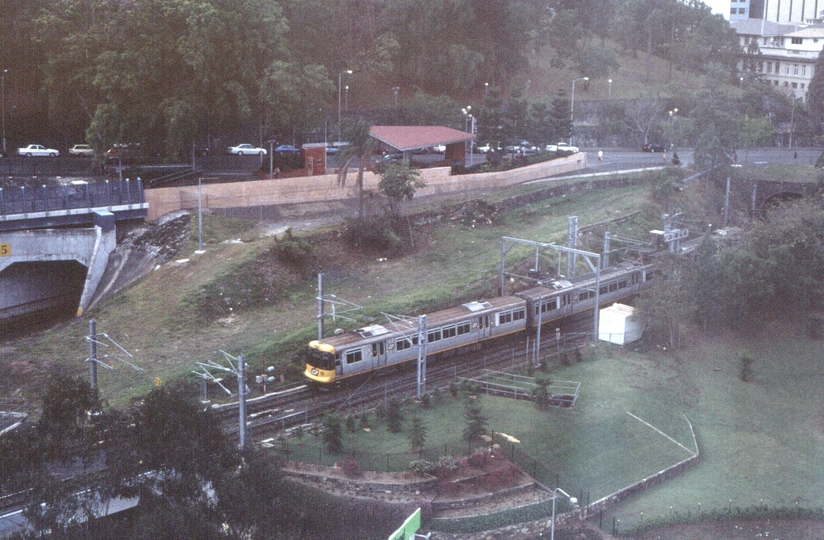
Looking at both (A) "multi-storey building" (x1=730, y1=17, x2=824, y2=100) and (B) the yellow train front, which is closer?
(B) the yellow train front

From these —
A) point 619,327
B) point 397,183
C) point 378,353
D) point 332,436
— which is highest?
point 397,183

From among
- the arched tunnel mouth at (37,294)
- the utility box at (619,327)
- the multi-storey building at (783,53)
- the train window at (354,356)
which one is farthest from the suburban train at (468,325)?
the multi-storey building at (783,53)

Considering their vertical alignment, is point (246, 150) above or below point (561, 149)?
below

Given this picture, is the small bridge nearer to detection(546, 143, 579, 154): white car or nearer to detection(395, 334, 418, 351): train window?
detection(395, 334, 418, 351): train window

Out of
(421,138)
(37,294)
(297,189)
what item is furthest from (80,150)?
(421,138)

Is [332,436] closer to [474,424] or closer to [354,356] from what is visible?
[474,424]

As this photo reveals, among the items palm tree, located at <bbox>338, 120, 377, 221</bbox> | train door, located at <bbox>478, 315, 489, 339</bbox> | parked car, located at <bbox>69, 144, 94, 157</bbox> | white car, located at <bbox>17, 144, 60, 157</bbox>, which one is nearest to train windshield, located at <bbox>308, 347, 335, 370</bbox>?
train door, located at <bbox>478, 315, 489, 339</bbox>

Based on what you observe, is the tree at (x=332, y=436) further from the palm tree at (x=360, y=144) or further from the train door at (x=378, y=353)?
the palm tree at (x=360, y=144)

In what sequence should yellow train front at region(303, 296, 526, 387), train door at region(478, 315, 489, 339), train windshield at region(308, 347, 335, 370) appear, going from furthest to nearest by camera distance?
train door at region(478, 315, 489, 339)
yellow train front at region(303, 296, 526, 387)
train windshield at region(308, 347, 335, 370)
